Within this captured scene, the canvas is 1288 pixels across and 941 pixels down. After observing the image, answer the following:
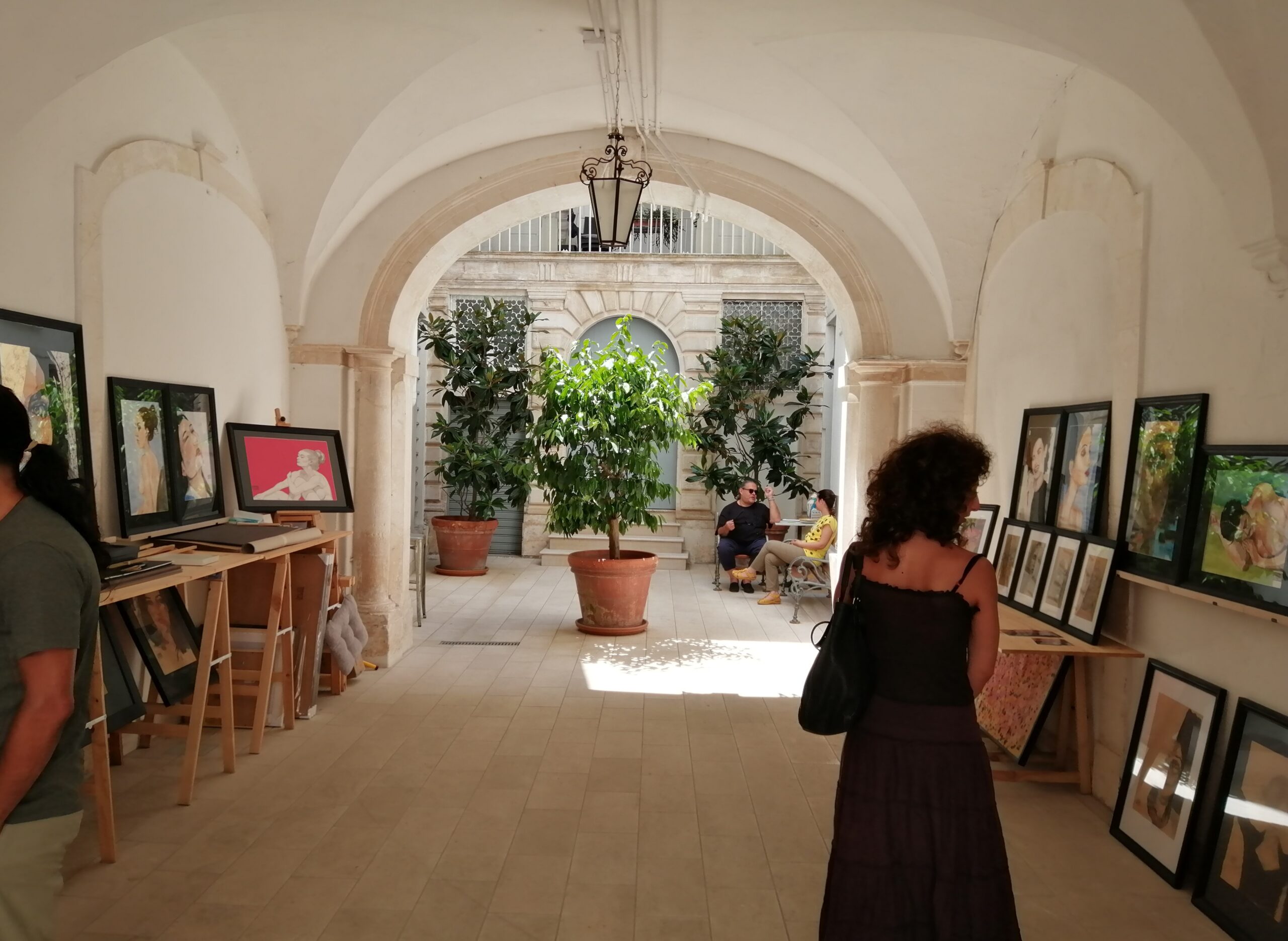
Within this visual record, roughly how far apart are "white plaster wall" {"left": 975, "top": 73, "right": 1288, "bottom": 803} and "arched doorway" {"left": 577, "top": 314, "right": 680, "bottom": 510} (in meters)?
7.36

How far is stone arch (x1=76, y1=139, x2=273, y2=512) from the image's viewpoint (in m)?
4.07


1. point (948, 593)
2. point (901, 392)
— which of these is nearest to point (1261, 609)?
point (948, 593)

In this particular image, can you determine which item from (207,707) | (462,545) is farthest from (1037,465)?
(462,545)

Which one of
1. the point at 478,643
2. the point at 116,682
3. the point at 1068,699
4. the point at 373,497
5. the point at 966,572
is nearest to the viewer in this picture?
the point at 966,572

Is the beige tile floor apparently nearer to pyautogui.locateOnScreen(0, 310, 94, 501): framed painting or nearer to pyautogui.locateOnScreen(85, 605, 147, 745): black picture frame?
pyautogui.locateOnScreen(85, 605, 147, 745): black picture frame

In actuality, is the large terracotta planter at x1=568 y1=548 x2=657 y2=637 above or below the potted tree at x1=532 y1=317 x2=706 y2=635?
below

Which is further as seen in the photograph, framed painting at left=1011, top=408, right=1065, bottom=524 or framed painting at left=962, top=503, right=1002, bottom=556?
framed painting at left=962, top=503, right=1002, bottom=556

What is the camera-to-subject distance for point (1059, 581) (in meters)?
4.55

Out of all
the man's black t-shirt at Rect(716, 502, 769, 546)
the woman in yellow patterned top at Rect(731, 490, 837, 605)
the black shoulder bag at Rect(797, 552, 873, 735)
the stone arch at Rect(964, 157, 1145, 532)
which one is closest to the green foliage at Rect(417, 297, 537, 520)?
the man's black t-shirt at Rect(716, 502, 769, 546)

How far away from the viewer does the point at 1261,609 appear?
3.11 meters

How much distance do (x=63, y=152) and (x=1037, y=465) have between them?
4539mm

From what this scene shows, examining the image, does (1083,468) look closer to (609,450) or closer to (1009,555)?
(1009,555)

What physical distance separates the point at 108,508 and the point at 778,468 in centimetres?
854

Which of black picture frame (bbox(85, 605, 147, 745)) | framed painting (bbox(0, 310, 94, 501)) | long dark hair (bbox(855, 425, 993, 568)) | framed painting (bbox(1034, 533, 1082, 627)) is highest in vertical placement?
framed painting (bbox(0, 310, 94, 501))
